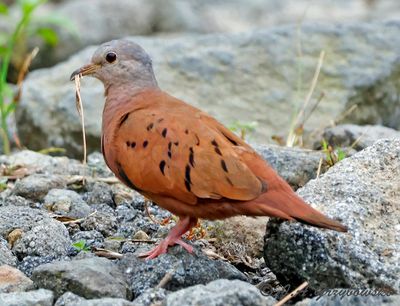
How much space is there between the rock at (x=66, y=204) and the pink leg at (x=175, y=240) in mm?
1155

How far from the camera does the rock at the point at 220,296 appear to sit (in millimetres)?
4062

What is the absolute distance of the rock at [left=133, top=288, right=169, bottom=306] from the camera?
443cm

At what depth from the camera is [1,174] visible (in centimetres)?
695

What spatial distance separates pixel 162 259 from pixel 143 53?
59.2 inches

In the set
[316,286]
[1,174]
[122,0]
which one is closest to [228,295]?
[316,286]

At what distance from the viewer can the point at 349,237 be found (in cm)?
457

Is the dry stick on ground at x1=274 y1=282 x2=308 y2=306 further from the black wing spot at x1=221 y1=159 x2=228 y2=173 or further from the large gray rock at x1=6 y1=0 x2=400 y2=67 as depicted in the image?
the large gray rock at x1=6 y1=0 x2=400 y2=67

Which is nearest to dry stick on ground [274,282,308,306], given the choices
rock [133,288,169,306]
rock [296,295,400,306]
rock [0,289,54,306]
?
rock [296,295,400,306]

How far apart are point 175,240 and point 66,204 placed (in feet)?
4.55

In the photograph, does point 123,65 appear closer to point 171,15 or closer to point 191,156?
point 191,156

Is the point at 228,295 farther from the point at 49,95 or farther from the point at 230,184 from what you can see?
the point at 49,95

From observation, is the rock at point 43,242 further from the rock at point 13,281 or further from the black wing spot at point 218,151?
the black wing spot at point 218,151

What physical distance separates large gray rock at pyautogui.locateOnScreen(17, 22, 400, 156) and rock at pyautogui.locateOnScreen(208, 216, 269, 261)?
2972mm

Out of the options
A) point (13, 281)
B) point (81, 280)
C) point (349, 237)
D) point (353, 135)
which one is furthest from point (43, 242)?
point (353, 135)
